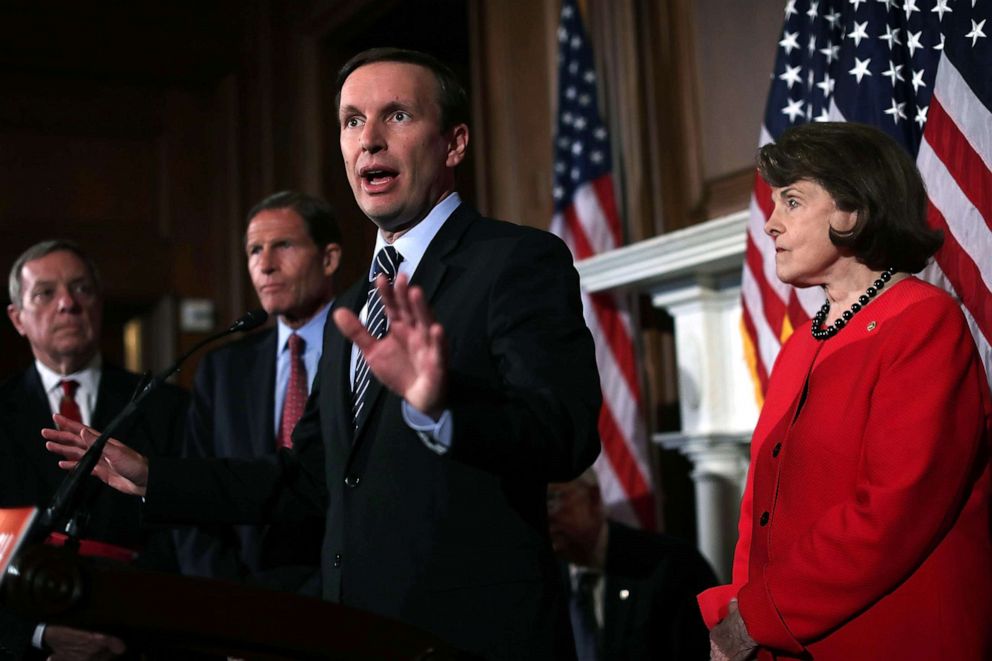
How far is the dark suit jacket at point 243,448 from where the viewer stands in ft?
10.0

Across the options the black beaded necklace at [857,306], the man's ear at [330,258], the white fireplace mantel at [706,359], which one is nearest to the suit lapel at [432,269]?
the black beaded necklace at [857,306]

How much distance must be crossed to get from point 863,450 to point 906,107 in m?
1.25

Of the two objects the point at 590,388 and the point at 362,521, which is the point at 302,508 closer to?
the point at 362,521

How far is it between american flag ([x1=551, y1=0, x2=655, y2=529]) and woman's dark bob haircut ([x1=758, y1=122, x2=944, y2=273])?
2.27 metres

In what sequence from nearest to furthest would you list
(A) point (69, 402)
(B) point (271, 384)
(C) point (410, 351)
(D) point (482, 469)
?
1. (C) point (410, 351)
2. (D) point (482, 469)
3. (B) point (271, 384)
4. (A) point (69, 402)

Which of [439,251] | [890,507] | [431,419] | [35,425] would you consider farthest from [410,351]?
[35,425]

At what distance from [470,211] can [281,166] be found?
5.38 m

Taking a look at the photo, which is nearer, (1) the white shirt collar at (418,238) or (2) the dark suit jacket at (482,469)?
(2) the dark suit jacket at (482,469)

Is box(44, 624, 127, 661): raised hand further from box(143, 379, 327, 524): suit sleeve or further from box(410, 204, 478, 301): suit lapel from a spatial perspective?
box(410, 204, 478, 301): suit lapel

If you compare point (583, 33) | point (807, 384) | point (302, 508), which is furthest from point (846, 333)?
point (583, 33)

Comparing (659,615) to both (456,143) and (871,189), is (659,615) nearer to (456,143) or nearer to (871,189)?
(871,189)

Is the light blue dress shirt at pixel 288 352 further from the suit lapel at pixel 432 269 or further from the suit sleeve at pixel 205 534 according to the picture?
the suit lapel at pixel 432 269

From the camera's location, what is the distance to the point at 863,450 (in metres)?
1.96

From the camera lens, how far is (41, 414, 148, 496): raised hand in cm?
199
